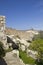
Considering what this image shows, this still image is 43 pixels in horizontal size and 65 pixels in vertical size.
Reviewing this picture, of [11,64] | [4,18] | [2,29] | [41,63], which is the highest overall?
[4,18]

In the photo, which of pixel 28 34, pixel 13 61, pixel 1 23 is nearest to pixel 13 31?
pixel 28 34

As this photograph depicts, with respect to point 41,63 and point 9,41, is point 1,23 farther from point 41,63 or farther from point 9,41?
point 41,63

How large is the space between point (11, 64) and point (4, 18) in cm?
878

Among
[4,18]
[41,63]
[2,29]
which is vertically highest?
[4,18]

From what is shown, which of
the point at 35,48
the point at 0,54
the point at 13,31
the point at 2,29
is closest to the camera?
the point at 0,54

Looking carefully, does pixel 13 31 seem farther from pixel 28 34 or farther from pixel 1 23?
pixel 1 23

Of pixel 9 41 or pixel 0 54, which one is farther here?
pixel 9 41

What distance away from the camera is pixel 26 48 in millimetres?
27141

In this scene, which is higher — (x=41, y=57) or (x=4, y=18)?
(x=4, y=18)

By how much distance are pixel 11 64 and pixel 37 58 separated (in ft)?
36.5

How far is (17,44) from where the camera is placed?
2573 cm

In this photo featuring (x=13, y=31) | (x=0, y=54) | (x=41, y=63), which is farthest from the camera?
(x=13, y=31)

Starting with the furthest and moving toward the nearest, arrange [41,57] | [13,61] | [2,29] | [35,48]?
[35,48]
[41,57]
[2,29]
[13,61]

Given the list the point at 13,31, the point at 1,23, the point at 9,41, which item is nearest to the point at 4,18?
the point at 1,23
